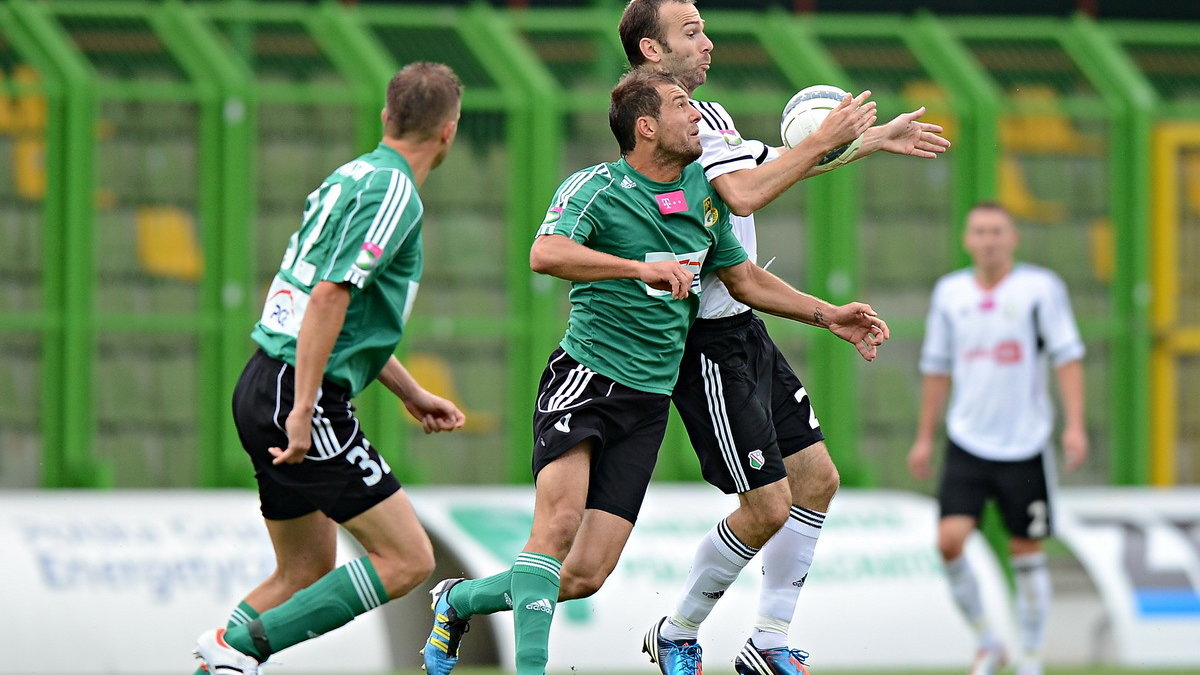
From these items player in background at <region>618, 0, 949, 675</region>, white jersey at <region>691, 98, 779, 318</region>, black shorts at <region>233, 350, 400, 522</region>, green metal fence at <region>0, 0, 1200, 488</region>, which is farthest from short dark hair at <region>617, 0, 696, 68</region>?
green metal fence at <region>0, 0, 1200, 488</region>

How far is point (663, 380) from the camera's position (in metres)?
6.21

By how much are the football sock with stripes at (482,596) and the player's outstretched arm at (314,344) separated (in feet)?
2.70

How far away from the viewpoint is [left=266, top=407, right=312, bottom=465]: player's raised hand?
5809 millimetres

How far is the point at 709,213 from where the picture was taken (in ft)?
20.3

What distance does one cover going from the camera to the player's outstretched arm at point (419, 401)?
651 cm

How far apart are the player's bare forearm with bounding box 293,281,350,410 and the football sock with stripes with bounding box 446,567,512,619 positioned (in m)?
0.89

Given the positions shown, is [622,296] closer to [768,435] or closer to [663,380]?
[663,380]

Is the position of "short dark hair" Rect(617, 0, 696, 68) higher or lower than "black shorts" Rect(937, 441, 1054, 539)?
higher

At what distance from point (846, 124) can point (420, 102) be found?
1.37m

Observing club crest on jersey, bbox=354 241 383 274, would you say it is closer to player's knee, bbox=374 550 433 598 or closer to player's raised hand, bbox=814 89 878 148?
player's knee, bbox=374 550 433 598

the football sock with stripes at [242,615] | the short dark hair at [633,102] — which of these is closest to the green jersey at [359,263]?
the short dark hair at [633,102]

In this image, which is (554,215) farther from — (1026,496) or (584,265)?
(1026,496)

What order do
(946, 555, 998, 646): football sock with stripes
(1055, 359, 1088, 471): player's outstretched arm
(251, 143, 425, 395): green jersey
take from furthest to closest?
(1055, 359, 1088, 471): player's outstretched arm, (946, 555, 998, 646): football sock with stripes, (251, 143, 425, 395): green jersey

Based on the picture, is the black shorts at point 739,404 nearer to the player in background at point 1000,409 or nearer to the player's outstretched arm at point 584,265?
the player's outstretched arm at point 584,265
